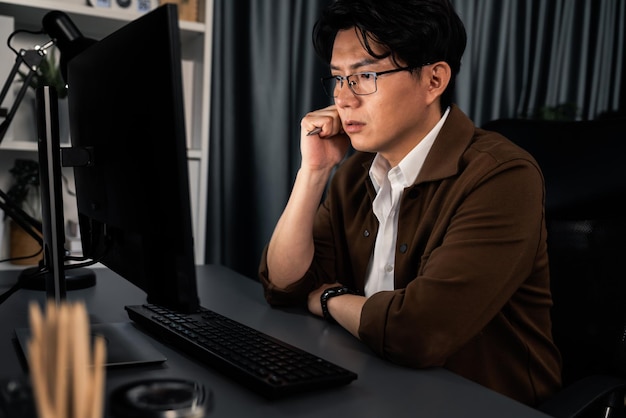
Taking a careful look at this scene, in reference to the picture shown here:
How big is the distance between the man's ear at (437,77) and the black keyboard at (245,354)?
0.67m

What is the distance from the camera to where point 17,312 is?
3.65 feet

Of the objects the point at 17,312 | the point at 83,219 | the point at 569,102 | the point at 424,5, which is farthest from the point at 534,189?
the point at 569,102

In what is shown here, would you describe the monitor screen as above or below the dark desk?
above

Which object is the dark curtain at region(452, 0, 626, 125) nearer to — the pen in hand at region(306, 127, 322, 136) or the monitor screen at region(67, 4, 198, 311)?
the pen in hand at region(306, 127, 322, 136)

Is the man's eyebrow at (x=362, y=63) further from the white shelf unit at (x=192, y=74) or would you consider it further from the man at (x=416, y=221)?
the white shelf unit at (x=192, y=74)

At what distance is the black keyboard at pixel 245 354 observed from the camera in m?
0.76

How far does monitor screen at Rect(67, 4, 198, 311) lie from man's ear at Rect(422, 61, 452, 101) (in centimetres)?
71

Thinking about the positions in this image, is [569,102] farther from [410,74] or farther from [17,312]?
[17,312]

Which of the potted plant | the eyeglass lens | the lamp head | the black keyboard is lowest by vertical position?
the black keyboard

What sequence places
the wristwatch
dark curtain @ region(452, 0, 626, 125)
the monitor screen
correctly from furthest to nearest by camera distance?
dark curtain @ region(452, 0, 626, 125) < the wristwatch < the monitor screen

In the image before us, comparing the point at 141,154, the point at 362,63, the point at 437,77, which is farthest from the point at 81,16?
the point at 141,154

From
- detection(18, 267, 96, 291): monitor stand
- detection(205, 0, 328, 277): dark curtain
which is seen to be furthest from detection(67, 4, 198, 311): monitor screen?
detection(205, 0, 328, 277): dark curtain

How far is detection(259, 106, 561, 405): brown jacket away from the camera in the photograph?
3.26 feet

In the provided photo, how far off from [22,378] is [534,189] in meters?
0.94
